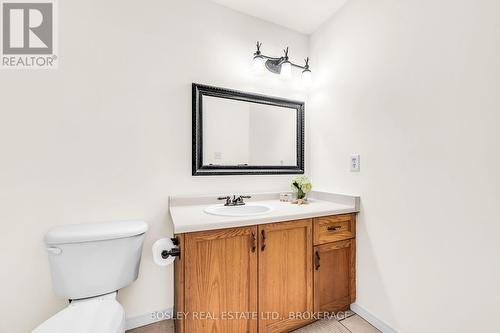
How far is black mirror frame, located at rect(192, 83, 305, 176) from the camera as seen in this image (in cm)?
166

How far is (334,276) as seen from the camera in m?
A: 1.58

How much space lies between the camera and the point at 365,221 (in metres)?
1.60

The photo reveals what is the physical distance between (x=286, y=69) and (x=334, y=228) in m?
Answer: 1.38

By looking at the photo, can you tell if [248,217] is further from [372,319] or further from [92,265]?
[372,319]

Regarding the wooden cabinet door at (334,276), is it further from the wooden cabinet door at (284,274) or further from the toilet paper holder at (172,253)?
the toilet paper holder at (172,253)

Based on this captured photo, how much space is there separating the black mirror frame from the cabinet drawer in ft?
2.06

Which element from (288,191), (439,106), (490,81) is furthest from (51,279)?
(490,81)

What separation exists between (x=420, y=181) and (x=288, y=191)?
1018 millimetres

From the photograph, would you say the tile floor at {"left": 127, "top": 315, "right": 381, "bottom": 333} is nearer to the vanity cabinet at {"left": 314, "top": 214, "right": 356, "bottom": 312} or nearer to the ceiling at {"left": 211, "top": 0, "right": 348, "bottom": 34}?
the vanity cabinet at {"left": 314, "top": 214, "right": 356, "bottom": 312}

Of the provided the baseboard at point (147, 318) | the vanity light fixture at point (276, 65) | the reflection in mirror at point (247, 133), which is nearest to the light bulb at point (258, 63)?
the vanity light fixture at point (276, 65)

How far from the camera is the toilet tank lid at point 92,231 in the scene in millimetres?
1150

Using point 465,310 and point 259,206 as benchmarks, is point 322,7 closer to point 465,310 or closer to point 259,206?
point 259,206

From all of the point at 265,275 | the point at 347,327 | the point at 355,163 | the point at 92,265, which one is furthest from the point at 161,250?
the point at 355,163

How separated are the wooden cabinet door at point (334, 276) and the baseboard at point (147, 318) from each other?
107 centimetres
